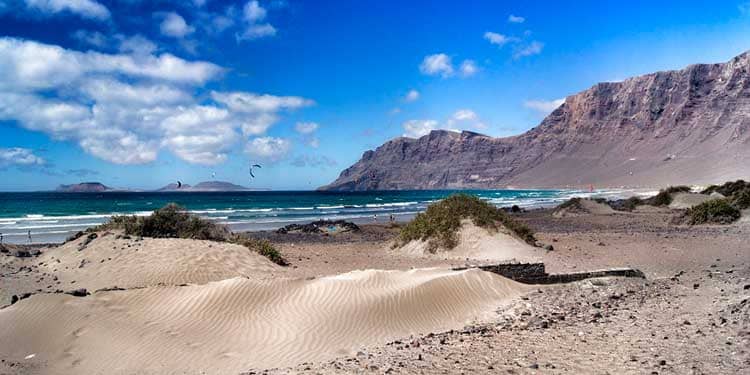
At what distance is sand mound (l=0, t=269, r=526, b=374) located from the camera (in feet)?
25.4

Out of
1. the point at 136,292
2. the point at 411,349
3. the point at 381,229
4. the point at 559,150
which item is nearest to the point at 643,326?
the point at 411,349

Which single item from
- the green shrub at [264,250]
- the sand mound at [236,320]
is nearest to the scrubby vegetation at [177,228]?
the green shrub at [264,250]

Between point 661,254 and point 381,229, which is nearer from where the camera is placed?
point 661,254

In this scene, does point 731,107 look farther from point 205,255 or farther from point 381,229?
point 205,255

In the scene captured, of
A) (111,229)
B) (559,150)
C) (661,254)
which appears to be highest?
(559,150)

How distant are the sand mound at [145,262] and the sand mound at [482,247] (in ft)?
20.6

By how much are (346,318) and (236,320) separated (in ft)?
6.77

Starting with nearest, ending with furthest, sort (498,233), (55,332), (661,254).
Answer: (55,332)
(661,254)
(498,233)

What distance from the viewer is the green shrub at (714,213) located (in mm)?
25359

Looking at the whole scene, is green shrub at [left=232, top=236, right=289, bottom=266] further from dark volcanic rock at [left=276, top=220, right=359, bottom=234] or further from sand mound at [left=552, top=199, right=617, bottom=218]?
sand mound at [left=552, top=199, right=617, bottom=218]

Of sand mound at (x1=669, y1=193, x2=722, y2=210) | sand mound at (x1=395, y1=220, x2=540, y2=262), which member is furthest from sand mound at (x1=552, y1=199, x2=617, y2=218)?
sand mound at (x1=395, y1=220, x2=540, y2=262)

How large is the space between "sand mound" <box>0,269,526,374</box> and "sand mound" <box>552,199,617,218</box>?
29810 mm

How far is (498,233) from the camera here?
19.2 meters

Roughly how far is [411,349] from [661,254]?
14175 mm
